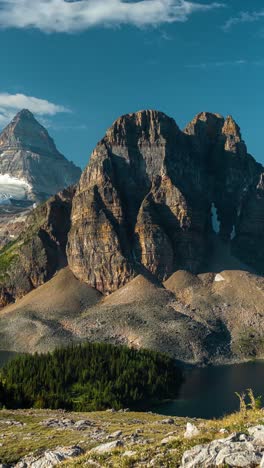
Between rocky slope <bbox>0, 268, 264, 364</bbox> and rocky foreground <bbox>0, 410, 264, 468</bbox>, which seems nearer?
rocky foreground <bbox>0, 410, 264, 468</bbox>

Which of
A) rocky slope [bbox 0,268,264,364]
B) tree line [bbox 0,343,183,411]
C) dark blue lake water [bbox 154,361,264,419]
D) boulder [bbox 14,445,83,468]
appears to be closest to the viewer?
boulder [bbox 14,445,83,468]

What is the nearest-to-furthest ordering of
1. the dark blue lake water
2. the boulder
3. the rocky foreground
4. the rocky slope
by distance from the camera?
the rocky foreground → the boulder → the dark blue lake water → the rocky slope

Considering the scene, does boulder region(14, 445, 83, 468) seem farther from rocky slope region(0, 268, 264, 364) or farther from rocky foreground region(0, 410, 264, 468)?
rocky slope region(0, 268, 264, 364)

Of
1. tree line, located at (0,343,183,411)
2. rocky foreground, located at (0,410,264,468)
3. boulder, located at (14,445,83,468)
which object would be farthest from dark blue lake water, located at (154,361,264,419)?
boulder, located at (14,445,83,468)

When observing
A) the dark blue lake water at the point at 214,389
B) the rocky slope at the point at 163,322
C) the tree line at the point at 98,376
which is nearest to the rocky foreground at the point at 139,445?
the tree line at the point at 98,376

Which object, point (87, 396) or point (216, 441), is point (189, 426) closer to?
point (216, 441)

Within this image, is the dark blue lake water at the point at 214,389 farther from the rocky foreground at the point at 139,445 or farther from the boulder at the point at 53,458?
the boulder at the point at 53,458

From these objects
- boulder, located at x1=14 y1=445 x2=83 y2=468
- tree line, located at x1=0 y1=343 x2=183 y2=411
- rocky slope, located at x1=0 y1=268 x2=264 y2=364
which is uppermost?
rocky slope, located at x1=0 y1=268 x2=264 y2=364

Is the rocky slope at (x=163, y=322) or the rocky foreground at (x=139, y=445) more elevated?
the rocky slope at (x=163, y=322)
